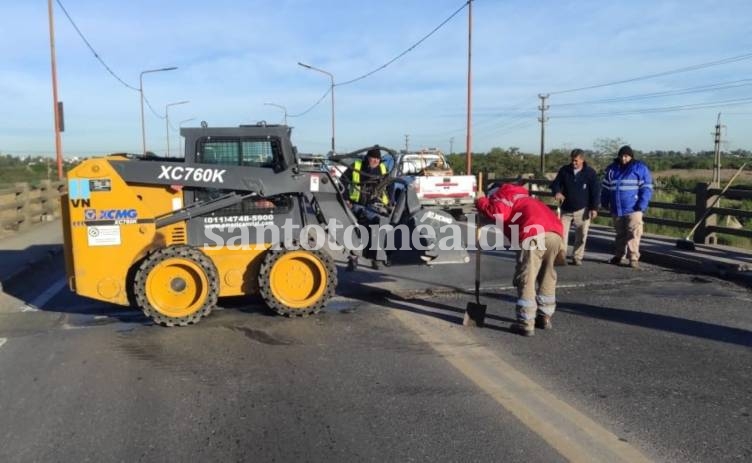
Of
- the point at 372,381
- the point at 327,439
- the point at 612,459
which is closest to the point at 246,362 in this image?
the point at 372,381

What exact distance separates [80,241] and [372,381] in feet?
12.3

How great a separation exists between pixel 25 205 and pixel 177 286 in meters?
11.7

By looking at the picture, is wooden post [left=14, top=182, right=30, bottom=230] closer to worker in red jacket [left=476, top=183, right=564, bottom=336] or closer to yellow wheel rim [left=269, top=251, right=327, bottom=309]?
yellow wheel rim [left=269, top=251, right=327, bottom=309]

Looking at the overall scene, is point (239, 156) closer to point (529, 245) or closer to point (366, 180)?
point (366, 180)

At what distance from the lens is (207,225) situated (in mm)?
7672

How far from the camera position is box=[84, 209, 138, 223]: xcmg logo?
7.18 metres

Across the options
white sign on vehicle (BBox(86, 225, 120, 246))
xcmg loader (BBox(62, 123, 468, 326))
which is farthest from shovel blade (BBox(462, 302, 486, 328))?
white sign on vehicle (BBox(86, 225, 120, 246))

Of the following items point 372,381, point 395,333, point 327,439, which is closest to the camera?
point 327,439

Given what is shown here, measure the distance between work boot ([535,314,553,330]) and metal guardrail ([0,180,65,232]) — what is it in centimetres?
1294

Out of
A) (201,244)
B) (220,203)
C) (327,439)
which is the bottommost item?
(327,439)

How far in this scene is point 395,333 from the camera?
691cm

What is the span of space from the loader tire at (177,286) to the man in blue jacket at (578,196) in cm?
589

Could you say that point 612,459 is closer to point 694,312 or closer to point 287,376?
point 287,376

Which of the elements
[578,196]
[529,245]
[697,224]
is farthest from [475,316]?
[697,224]
